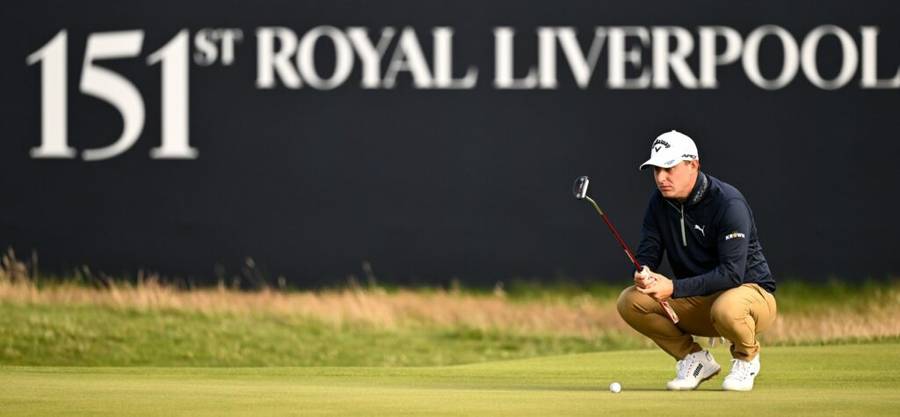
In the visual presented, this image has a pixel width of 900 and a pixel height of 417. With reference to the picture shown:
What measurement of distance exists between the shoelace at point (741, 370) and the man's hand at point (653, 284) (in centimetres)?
41

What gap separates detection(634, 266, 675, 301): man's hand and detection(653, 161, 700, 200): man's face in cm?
31

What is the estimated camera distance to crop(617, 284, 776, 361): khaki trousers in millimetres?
7320

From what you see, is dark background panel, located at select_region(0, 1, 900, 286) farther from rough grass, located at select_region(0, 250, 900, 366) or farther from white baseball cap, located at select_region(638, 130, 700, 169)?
white baseball cap, located at select_region(638, 130, 700, 169)

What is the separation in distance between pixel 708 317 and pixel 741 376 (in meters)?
0.37

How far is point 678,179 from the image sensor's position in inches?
286

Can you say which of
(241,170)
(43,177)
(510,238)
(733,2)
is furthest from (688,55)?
(43,177)

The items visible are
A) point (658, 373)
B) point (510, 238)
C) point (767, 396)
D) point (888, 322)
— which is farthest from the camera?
point (510, 238)

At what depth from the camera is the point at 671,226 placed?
7441 mm

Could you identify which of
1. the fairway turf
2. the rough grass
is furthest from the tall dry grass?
the fairway turf

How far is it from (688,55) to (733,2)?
0.49 meters

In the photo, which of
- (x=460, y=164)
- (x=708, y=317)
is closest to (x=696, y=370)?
(x=708, y=317)

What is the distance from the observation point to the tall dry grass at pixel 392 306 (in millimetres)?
12562

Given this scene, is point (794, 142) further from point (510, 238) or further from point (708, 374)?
point (708, 374)

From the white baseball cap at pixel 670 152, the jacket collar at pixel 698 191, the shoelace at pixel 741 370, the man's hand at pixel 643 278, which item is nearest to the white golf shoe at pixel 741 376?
the shoelace at pixel 741 370
